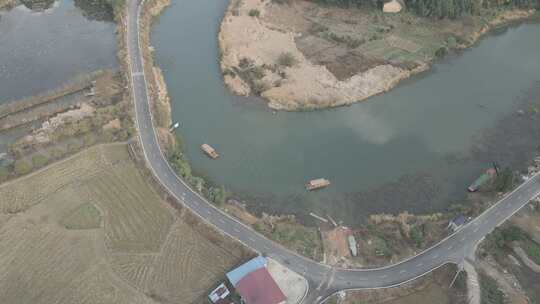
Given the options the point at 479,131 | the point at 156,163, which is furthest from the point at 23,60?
the point at 479,131

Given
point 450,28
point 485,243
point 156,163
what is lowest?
point 485,243

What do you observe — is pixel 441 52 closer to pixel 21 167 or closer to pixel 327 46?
pixel 327 46

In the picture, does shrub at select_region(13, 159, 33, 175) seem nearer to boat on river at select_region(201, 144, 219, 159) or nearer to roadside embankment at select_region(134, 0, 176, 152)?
roadside embankment at select_region(134, 0, 176, 152)

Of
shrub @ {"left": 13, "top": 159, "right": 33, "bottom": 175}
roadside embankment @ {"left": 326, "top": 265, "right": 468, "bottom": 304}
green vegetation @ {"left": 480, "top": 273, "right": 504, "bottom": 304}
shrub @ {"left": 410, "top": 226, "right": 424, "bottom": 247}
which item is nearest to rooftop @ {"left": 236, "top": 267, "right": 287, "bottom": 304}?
roadside embankment @ {"left": 326, "top": 265, "right": 468, "bottom": 304}

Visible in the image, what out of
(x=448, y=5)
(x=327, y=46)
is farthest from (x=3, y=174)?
(x=448, y=5)

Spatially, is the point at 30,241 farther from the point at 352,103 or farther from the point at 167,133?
the point at 352,103
